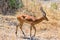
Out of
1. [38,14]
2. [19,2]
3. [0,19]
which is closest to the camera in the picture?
[0,19]

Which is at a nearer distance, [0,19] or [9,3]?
[0,19]

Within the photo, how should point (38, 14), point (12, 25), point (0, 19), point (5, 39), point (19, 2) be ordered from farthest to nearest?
point (19, 2) → point (38, 14) → point (0, 19) → point (12, 25) → point (5, 39)

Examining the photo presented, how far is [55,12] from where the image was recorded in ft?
30.9

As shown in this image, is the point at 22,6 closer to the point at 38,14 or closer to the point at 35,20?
the point at 38,14

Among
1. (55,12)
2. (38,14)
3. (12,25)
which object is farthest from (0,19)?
(55,12)

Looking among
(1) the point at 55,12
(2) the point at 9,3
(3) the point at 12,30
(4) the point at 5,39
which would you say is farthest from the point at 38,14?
(4) the point at 5,39

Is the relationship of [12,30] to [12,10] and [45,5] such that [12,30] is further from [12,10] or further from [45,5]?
[45,5]

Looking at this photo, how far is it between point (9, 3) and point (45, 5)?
174 cm

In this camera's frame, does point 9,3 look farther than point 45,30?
Yes

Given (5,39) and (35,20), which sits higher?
(35,20)

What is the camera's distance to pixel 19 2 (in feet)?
32.4

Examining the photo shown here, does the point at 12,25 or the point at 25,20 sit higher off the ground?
the point at 25,20

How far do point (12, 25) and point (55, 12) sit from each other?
237 cm

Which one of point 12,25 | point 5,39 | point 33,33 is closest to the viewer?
point 5,39
